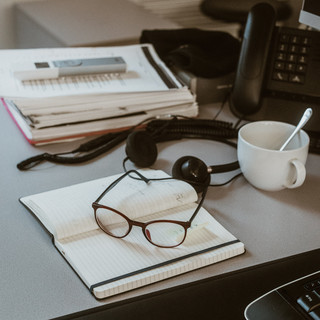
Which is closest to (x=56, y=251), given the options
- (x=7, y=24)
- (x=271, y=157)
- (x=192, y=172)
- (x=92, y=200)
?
(x=92, y=200)

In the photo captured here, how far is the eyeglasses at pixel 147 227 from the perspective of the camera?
0.73 m

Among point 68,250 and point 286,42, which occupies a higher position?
point 286,42

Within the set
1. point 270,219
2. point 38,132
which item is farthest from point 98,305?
point 38,132

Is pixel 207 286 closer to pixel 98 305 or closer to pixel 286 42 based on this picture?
pixel 98 305

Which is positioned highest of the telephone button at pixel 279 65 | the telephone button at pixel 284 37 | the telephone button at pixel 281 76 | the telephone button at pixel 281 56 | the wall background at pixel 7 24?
the telephone button at pixel 284 37

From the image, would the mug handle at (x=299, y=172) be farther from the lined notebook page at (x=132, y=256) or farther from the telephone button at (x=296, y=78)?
the telephone button at (x=296, y=78)

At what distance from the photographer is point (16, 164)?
3.05ft

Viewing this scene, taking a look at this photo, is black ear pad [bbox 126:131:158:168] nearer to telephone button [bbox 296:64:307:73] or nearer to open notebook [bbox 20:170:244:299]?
open notebook [bbox 20:170:244:299]

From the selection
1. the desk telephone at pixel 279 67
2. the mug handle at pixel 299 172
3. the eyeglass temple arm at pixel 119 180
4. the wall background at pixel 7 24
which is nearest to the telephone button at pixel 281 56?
the desk telephone at pixel 279 67

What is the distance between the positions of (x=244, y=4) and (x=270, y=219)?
1.01m

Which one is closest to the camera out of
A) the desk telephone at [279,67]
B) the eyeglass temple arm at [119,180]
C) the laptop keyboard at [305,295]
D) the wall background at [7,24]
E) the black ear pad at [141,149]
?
the laptop keyboard at [305,295]

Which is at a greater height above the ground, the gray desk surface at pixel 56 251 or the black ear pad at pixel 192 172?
the black ear pad at pixel 192 172

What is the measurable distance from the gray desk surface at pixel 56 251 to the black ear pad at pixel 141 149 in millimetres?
27

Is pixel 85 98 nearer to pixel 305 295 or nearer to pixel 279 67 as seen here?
pixel 279 67
